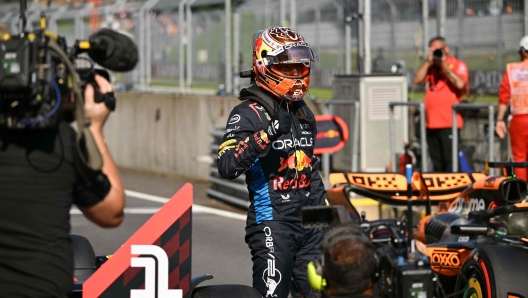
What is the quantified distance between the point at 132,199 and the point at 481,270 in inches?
368

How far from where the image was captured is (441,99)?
39.8 ft

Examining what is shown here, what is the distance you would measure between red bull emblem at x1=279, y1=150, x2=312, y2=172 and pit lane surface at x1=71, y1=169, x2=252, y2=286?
129 inches

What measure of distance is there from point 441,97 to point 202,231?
325 cm

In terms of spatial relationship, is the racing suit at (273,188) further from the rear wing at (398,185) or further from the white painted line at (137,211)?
the white painted line at (137,211)

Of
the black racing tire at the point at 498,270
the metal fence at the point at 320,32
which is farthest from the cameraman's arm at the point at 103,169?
the metal fence at the point at 320,32

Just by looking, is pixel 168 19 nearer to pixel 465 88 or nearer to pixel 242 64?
pixel 242 64

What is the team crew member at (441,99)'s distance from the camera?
39.6 feet

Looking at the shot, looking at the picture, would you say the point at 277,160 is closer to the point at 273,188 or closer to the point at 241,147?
the point at 273,188

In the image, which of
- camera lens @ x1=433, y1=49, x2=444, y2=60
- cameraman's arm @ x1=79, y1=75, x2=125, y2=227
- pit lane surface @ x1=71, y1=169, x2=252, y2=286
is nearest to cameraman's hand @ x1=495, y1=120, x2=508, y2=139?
camera lens @ x1=433, y1=49, x2=444, y2=60

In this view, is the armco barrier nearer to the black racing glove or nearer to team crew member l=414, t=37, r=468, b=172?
team crew member l=414, t=37, r=468, b=172

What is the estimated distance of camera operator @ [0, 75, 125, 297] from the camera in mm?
3461

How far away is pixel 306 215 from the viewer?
3.92 m

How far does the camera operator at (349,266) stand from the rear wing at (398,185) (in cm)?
301

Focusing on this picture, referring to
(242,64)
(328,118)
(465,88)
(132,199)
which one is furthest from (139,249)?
(242,64)
